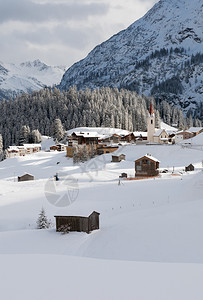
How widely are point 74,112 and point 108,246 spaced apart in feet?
441

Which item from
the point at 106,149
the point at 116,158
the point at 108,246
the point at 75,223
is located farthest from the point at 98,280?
the point at 106,149

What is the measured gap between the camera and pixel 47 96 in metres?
166

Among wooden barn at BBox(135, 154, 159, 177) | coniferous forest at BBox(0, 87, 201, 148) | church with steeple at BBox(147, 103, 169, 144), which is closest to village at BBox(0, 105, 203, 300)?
wooden barn at BBox(135, 154, 159, 177)

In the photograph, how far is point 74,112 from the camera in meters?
146

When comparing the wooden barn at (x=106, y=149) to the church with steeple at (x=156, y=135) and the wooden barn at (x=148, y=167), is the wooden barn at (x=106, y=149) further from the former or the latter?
the wooden barn at (x=148, y=167)

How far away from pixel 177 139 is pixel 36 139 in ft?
227

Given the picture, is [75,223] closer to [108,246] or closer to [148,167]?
[108,246]

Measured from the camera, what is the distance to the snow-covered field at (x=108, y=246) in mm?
6102

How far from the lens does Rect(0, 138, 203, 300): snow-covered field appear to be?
610cm

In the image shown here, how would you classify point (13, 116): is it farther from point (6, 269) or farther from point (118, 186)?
point (6, 269)

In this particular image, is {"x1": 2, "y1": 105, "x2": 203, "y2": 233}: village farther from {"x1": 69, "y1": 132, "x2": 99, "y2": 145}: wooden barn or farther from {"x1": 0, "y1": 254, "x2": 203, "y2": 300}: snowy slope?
{"x1": 0, "y1": 254, "x2": 203, "y2": 300}: snowy slope

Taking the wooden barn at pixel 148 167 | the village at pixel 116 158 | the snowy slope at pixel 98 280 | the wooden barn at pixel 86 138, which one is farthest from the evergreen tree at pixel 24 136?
the snowy slope at pixel 98 280

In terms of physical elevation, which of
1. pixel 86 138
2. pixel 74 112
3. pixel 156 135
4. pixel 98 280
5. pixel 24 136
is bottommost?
pixel 98 280

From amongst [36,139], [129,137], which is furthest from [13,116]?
[129,137]
